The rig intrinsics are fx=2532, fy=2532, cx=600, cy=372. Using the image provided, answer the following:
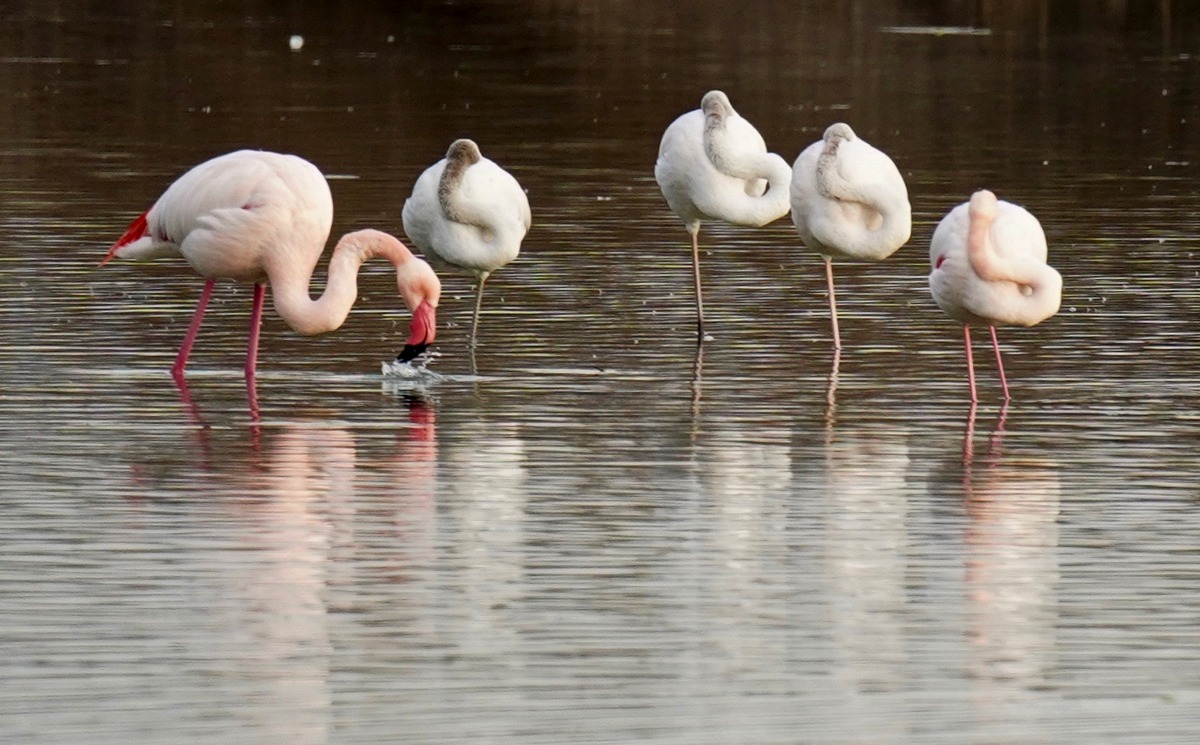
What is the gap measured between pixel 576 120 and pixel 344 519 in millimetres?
17284

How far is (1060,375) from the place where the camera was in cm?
1138

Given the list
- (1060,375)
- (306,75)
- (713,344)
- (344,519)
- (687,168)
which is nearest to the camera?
(344,519)

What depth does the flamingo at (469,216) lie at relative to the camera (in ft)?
42.5

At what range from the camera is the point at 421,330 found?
1083 cm

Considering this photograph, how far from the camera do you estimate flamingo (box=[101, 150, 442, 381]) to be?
427 inches

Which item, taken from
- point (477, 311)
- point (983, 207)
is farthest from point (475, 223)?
point (983, 207)

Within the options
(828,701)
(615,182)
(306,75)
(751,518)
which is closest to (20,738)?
(828,701)

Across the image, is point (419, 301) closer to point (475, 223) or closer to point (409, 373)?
point (409, 373)

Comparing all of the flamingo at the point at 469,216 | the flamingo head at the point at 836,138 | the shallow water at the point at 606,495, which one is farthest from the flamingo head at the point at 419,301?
the flamingo head at the point at 836,138

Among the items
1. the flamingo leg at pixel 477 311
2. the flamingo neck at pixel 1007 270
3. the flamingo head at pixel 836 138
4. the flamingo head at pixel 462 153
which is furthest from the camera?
the flamingo head at pixel 462 153

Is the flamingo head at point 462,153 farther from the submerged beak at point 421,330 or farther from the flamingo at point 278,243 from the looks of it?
the submerged beak at point 421,330

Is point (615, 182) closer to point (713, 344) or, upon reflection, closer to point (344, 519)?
point (713, 344)

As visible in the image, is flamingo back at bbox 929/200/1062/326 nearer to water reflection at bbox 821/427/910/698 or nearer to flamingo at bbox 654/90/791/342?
water reflection at bbox 821/427/910/698

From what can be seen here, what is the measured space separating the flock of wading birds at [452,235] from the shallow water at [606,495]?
34 centimetres
